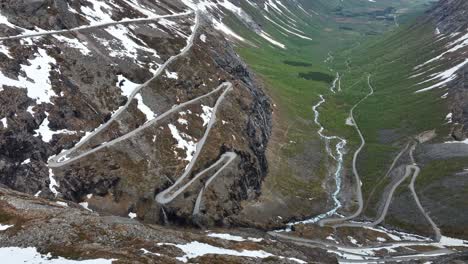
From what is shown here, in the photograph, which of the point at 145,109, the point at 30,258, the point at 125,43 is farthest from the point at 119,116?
the point at 30,258

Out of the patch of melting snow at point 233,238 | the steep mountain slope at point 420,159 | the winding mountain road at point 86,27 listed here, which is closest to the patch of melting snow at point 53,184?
the patch of melting snow at point 233,238

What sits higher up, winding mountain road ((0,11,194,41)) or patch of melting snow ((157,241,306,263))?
winding mountain road ((0,11,194,41))

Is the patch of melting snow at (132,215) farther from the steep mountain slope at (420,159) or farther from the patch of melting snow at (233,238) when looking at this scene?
the steep mountain slope at (420,159)

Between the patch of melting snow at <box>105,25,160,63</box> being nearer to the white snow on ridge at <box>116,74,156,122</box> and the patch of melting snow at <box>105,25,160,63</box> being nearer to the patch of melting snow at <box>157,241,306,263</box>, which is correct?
the white snow on ridge at <box>116,74,156,122</box>

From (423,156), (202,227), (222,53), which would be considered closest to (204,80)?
(222,53)

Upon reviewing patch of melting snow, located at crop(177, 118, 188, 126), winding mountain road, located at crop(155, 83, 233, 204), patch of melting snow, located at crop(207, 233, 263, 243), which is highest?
patch of melting snow, located at crop(177, 118, 188, 126)

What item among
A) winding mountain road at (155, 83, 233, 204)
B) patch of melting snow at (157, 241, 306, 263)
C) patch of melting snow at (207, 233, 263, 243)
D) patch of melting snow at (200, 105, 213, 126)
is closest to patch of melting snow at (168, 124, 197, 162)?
winding mountain road at (155, 83, 233, 204)

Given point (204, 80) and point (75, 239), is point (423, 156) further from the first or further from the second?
point (75, 239)
